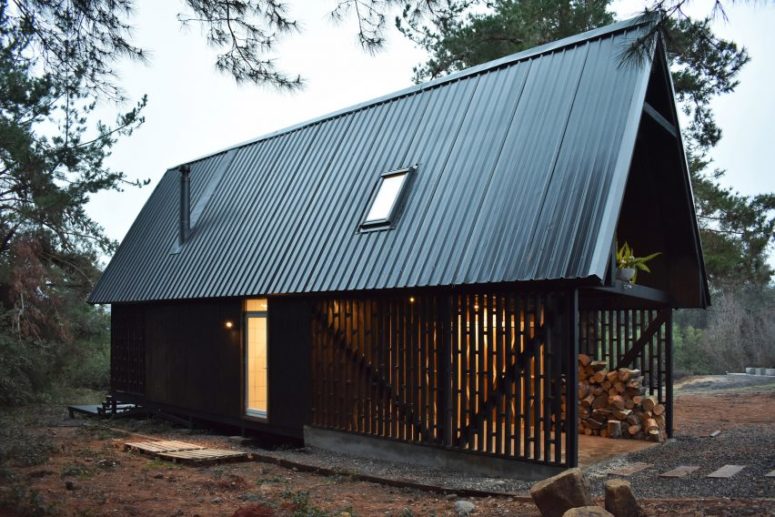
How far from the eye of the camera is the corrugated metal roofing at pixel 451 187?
24.0 ft

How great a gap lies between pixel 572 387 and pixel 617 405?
3482mm

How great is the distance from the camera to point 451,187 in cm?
873

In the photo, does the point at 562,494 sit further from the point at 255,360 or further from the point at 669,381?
the point at 255,360

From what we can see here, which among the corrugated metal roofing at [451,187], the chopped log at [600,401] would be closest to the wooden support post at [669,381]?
the chopped log at [600,401]

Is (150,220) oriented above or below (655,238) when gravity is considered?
above

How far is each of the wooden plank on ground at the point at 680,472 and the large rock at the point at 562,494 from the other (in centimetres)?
206

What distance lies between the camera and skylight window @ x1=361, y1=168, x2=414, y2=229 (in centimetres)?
916

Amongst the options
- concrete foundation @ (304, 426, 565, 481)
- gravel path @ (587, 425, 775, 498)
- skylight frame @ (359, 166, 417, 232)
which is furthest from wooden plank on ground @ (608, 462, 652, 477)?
skylight frame @ (359, 166, 417, 232)

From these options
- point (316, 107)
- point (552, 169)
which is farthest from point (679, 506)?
point (316, 107)

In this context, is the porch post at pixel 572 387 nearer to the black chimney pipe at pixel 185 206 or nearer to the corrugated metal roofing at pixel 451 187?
the corrugated metal roofing at pixel 451 187

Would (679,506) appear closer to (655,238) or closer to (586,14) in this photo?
(655,238)

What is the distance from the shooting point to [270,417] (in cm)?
1063

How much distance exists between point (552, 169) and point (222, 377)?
681 centimetres

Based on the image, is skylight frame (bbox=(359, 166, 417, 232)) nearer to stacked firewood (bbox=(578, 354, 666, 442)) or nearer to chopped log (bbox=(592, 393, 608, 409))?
stacked firewood (bbox=(578, 354, 666, 442))
